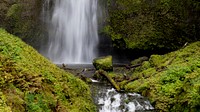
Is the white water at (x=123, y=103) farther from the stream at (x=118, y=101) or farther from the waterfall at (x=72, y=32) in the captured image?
the waterfall at (x=72, y=32)

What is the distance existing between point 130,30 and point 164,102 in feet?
30.9

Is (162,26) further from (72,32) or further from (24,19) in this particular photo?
(24,19)

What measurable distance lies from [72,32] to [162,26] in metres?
5.29

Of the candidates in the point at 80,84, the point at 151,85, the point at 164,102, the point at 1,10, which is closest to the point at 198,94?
the point at 164,102

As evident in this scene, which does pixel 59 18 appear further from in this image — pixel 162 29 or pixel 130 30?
A: pixel 162 29

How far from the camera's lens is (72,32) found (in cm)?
1847

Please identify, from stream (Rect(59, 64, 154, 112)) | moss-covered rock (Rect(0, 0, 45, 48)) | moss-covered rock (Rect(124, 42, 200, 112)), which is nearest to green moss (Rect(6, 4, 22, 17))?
moss-covered rock (Rect(0, 0, 45, 48))

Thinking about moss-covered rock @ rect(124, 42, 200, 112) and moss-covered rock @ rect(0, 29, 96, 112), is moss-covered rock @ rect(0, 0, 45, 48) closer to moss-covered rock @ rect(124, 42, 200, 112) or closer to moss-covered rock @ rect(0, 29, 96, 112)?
moss-covered rock @ rect(124, 42, 200, 112)

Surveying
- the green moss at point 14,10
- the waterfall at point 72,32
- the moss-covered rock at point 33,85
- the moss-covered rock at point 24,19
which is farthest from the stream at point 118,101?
the green moss at point 14,10

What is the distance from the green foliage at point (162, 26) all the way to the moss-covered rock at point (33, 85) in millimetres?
9589

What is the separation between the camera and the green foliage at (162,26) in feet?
54.9

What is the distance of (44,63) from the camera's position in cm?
730

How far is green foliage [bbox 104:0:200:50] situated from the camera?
16.7 m

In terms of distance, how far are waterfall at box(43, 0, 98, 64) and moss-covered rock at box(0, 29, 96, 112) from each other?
994cm
